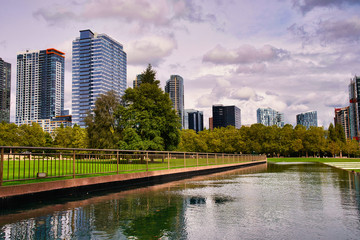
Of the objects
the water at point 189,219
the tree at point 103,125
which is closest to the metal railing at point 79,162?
the water at point 189,219

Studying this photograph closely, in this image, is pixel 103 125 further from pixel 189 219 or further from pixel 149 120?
pixel 189 219

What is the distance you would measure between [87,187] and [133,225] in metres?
6.55

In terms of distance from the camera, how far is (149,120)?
41250mm

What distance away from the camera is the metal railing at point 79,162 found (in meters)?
10.5

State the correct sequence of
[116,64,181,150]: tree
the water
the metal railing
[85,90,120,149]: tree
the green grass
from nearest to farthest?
the water → the metal railing → the green grass → [116,64,181,150]: tree → [85,90,120,149]: tree

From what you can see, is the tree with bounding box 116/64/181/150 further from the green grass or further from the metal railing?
the green grass

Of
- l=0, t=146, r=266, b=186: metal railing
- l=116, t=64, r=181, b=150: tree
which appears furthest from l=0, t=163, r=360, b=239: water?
l=116, t=64, r=181, b=150: tree

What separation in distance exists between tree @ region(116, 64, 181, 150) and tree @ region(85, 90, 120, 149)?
6967mm

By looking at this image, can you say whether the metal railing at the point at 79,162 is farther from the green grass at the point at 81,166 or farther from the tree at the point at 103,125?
the tree at the point at 103,125

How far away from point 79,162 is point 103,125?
132 feet

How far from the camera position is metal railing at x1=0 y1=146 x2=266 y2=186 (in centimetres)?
1048

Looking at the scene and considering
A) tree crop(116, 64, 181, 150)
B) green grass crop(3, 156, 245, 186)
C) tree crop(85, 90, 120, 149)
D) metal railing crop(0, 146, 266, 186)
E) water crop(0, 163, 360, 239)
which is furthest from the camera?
tree crop(85, 90, 120, 149)

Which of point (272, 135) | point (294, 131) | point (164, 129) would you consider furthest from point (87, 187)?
point (294, 131)

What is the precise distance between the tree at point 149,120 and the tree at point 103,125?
274 inches
